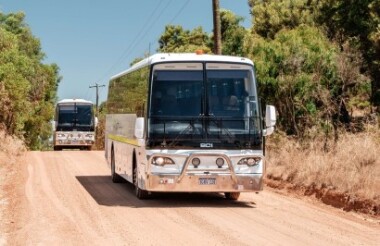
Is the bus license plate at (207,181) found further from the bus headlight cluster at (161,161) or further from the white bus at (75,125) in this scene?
the white bus at (75,125)

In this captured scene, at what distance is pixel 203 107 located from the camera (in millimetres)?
14617

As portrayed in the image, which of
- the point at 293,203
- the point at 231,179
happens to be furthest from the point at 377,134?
the point at 231,179

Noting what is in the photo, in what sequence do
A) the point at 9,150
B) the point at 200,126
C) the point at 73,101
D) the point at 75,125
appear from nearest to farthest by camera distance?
the point at 200,126, the point at 9,150, the point at 73,101, the point at 75,125

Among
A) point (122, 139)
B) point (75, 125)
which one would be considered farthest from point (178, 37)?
point (122, 139)

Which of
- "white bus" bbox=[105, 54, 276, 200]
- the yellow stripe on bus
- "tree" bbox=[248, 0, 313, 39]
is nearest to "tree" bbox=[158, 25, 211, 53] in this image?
"tree" bbox=[248, 0, 313, 39]

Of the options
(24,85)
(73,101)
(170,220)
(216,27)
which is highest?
(216,27)

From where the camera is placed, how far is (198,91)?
14.8 meters

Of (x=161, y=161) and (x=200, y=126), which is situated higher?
(x=200, y=126)

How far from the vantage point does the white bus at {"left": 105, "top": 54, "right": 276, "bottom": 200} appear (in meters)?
14.3

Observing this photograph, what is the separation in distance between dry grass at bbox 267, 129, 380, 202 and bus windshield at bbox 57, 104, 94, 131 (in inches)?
1003

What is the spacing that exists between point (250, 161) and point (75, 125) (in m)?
31.5

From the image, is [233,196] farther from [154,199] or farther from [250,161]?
[250,161]

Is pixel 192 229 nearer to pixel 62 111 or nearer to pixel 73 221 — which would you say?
pixel 73 221

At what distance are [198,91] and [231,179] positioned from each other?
2.02m
